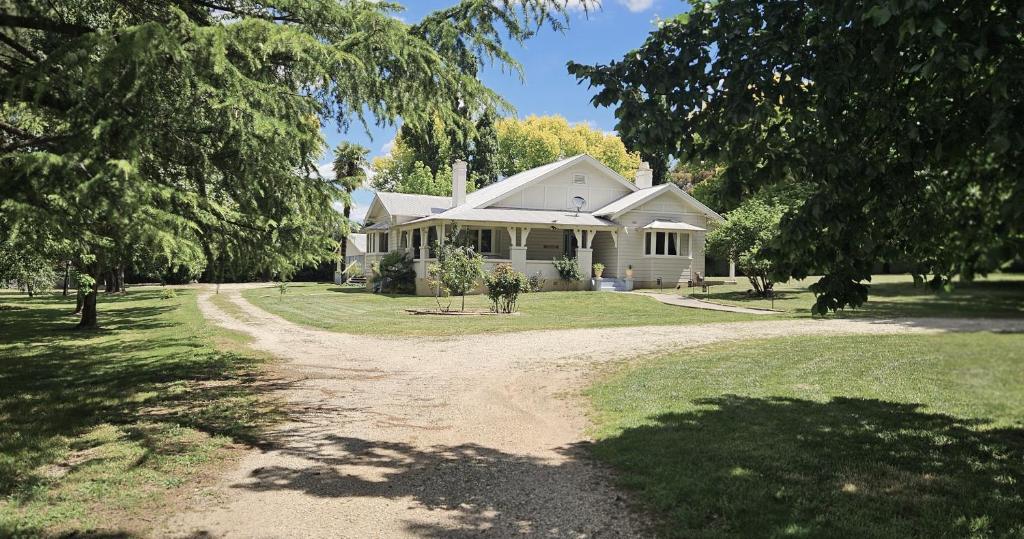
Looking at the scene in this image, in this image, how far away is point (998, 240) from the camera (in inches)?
111

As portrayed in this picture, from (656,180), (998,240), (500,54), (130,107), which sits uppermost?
(656,180)

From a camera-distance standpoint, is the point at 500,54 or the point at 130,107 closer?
the point at 130,107

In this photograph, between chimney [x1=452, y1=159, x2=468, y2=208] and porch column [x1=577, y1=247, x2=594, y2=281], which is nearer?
porch column [x1=577, y1=247, x2=594, y2=281]

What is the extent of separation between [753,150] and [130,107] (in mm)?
5050

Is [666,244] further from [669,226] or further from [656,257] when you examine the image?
[669,226]

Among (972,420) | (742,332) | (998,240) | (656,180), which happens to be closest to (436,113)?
(998,240)

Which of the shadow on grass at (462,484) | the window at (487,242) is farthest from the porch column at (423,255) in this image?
the shadow on grass at (462,484)

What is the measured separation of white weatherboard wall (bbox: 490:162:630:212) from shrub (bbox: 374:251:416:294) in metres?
5.24

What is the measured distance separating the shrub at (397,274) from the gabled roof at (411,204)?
3294mm

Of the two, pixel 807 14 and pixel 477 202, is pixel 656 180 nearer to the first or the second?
pixel 477 202

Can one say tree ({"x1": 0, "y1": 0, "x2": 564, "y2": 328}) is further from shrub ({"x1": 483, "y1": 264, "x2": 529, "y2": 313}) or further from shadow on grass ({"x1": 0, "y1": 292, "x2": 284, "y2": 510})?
shrub ({"x1": 483, "y1": 264, "x2": 529, "y2": 313})

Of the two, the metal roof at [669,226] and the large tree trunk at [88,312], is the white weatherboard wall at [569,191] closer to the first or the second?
the metal roof at [669,226]

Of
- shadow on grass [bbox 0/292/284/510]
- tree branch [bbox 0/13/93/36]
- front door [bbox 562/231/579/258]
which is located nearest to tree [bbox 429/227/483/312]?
shadow on grass [bbox 0/292/284/510]

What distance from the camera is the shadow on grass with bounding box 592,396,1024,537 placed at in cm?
409
